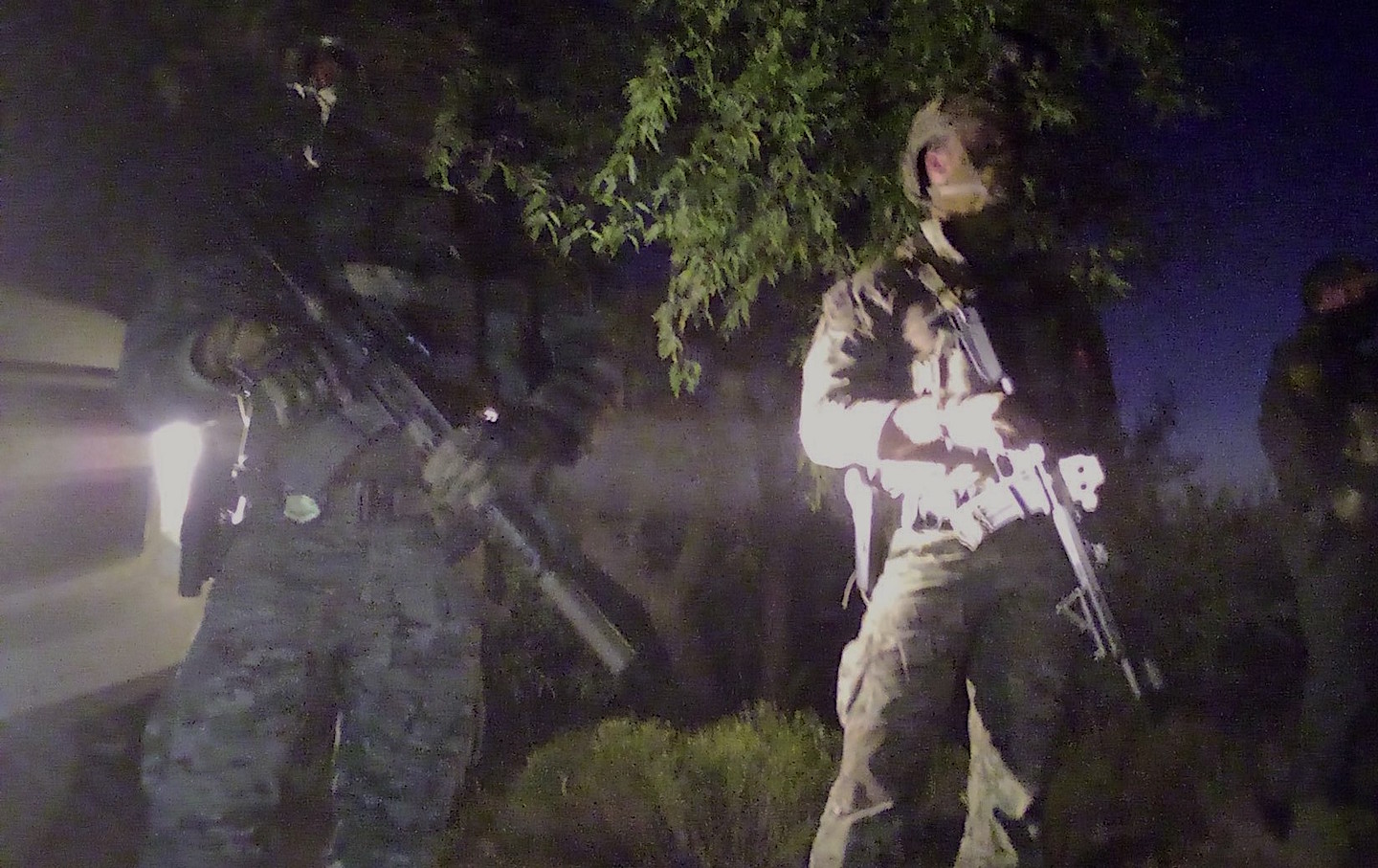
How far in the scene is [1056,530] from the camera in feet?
5.64

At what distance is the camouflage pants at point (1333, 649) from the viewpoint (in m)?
1.91

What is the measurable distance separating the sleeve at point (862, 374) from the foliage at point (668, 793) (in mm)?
544

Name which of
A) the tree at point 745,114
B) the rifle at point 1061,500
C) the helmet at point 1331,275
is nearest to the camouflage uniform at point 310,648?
the tree at point 745,114

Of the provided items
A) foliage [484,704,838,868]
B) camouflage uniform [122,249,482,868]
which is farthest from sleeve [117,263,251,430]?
foliage [484,704,838,868]

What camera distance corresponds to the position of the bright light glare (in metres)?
1.64

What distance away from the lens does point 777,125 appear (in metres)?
1.99

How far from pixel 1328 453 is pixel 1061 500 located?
0.58 metres

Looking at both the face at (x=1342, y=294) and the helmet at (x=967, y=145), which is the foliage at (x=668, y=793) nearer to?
the helmet at (x=967, y=145)

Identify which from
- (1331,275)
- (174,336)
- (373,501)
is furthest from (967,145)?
(174,336)

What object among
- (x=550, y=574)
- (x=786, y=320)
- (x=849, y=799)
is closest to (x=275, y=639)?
(x=550, y=574)

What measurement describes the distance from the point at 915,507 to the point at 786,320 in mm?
552

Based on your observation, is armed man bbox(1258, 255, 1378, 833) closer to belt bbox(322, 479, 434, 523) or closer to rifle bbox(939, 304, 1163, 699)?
rifle bbox(939, 304, 1163, 699)

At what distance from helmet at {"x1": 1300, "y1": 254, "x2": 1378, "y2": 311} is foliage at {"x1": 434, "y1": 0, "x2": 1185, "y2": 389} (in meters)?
0.38

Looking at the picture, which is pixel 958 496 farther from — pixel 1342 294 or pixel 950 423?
pixel 1342 294
